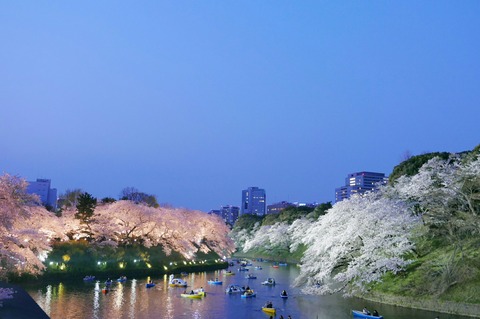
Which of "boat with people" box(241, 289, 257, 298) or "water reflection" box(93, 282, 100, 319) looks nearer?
"water reflection" box(93, 282, 100, 319)

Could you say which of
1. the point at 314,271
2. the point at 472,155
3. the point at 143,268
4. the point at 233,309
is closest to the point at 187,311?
the point at 233,309

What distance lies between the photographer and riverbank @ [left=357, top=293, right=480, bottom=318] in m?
32.5

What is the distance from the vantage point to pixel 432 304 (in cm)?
3484

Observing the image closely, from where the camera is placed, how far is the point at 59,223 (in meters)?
57.8

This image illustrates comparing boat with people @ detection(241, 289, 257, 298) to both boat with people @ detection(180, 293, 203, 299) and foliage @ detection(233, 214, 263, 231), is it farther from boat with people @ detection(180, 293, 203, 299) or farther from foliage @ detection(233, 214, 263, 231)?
foliage @ detection(233, 214, 263, 231)

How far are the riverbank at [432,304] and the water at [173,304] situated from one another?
730mm

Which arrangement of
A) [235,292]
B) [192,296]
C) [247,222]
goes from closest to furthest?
1. [192,296]
2. [235,292]
3. [247,222]

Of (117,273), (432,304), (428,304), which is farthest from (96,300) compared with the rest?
(432,304)

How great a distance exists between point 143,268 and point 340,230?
3125 cm

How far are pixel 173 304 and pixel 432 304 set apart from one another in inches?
848

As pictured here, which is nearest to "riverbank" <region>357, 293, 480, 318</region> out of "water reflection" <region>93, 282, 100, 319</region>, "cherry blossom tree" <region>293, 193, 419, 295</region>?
"cherry blossom tree" <region>293, 193, 419, 295</region>

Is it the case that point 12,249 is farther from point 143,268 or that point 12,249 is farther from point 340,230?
point 143,268

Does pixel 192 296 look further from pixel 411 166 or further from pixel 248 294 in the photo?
pixel 411 166

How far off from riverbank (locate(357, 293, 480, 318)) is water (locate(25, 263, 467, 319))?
73cm
